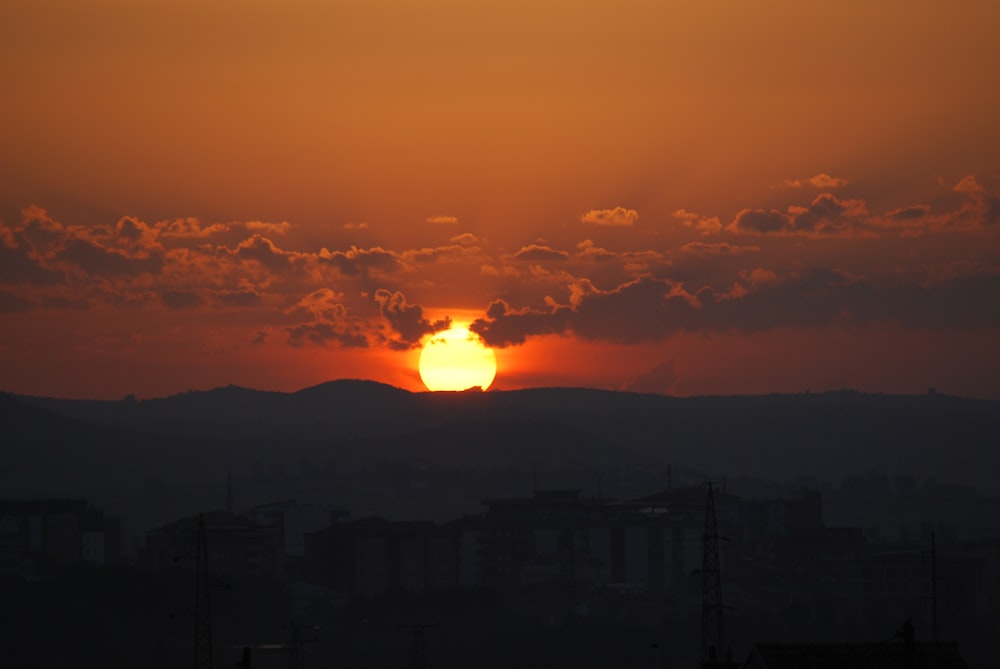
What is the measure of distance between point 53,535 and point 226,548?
70.5ft

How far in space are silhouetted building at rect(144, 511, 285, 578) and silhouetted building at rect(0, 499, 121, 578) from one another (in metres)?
6.74

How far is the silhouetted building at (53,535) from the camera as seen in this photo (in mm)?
135875

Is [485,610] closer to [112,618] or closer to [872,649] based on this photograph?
[112,618]

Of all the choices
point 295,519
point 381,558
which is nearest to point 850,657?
point 381,558

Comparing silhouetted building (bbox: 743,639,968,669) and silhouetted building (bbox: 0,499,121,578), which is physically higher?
silhouetted building (bbox: 743,639,968,669)

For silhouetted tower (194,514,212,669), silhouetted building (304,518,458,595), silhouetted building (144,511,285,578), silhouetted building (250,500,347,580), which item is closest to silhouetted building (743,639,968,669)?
silhouetted tower (194,514,212,669)

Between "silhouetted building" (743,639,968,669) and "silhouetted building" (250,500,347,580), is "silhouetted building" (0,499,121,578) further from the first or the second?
"silhouetted building" (743,639,968,669)

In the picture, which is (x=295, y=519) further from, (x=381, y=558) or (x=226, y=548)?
(x=226, y=548)

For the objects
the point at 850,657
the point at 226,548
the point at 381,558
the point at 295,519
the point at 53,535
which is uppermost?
the point at 850,657

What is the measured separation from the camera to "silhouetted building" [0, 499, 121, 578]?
446ft

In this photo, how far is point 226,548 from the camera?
12512 cm

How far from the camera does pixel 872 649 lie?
1054 inches

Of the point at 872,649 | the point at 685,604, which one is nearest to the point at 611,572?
the point at 685,604

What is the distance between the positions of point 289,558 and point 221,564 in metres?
24.0
